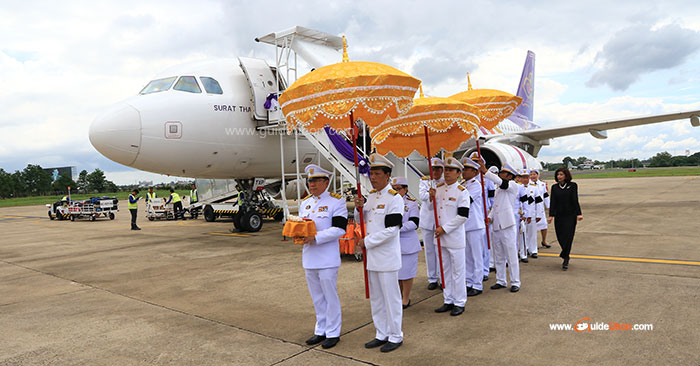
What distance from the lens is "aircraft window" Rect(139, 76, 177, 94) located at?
9781 millimetres

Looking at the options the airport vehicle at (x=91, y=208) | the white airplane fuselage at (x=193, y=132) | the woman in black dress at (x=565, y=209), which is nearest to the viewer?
the woman in black dress at (x=565, y=209)

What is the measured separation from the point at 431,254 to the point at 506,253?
1.02m

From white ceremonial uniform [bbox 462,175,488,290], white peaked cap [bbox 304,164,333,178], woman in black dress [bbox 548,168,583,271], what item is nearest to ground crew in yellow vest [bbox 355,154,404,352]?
white peaked cap [bbox 304,164,333,178]

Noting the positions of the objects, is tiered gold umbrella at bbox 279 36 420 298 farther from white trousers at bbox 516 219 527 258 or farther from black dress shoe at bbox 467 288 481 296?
white trousers at bbox 516 219 527 258

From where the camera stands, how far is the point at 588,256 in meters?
7.43

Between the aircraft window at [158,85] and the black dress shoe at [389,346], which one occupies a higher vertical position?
the aircraft window at [158,85]

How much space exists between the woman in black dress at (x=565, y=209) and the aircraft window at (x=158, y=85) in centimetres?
823

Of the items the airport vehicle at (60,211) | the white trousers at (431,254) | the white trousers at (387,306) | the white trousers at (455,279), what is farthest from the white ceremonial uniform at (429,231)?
the airport vehicle at (60,211)

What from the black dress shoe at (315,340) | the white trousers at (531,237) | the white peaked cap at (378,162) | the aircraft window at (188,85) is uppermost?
the aircraft window at (188,85)

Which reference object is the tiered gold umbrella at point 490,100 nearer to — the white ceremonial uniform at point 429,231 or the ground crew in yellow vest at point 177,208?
the white ceremonial uniform at point 429,231

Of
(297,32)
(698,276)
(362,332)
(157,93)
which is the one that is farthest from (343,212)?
(297,32)

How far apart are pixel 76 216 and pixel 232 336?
74.7 ft

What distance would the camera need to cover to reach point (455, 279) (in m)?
4.86

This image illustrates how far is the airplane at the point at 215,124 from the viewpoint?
894 cm
